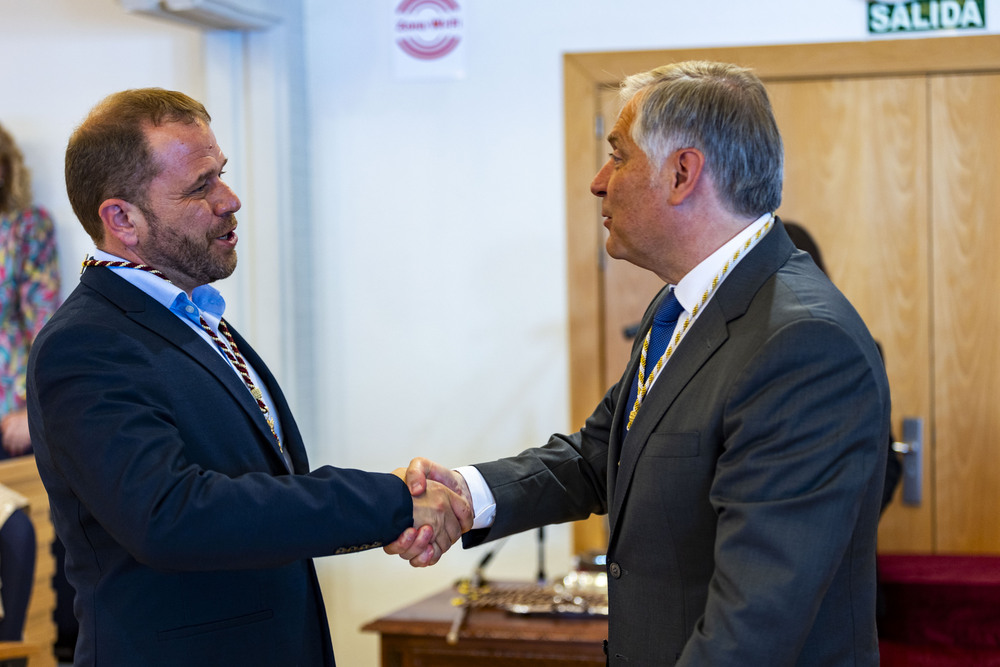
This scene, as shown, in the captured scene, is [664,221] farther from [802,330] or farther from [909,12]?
[909,12]

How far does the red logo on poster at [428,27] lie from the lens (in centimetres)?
385

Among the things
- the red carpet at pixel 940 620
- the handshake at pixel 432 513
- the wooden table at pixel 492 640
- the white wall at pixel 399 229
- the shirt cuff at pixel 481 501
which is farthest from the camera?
the white wall at pixel 399 229

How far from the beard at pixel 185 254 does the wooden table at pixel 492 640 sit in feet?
4.55

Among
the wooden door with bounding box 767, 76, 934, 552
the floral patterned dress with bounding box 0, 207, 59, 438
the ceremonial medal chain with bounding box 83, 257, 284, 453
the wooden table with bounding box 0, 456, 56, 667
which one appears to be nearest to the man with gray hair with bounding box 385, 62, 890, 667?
the ceremonial medal chain with bounding box 83, 257, 284, 453

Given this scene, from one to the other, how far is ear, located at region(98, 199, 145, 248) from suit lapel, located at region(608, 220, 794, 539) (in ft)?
2.95

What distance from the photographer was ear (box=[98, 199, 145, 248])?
1.79 m

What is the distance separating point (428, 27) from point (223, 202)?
2.18 metres

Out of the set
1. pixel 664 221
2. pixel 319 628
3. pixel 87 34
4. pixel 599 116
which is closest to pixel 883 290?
pixel 599 116

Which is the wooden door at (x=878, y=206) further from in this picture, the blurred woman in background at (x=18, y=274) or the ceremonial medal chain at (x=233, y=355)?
the blurred woman in background at (x=18, y=274)

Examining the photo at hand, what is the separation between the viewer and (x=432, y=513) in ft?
6.37

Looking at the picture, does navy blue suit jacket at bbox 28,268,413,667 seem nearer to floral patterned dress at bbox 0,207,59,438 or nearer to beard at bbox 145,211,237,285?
beard at bbox 145,211,237,285

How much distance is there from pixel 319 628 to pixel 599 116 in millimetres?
2402

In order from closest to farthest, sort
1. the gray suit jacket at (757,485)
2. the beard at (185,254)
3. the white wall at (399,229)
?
the gray suit jacket at (757,485), the beard at (185,254), the white wall at (399,229)

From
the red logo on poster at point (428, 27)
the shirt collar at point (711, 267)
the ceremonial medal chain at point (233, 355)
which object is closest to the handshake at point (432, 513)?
the ceremonial medal chain at point (233, 355)
